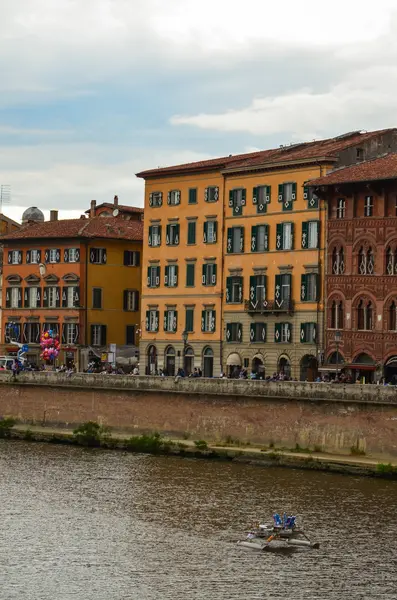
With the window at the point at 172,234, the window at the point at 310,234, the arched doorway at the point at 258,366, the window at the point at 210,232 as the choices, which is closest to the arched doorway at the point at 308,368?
the arched doorway at the point at 258,366

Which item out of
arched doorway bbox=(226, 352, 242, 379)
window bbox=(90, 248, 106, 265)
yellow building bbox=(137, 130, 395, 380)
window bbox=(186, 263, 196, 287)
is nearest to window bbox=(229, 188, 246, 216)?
A: yellow building bbox=(137, 130, 395, 380)

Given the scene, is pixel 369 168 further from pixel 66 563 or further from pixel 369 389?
pixel 66 563

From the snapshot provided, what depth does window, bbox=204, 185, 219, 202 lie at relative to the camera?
341ft

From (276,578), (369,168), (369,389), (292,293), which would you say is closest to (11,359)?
(292,293)

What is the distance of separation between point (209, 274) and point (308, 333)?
33.7 feet

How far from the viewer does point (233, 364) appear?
4018 inches

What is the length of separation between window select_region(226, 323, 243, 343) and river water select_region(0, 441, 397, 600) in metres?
20.5

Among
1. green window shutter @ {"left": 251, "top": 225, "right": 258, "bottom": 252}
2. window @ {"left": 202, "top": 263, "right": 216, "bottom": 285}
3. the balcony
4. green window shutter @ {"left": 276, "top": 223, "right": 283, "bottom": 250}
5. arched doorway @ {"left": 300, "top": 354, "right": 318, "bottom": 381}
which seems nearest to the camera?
arched doorway @ {"left": 300, "top": 354, "right": 318, "bottom": 381}

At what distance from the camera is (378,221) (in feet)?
300

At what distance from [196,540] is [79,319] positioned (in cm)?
6105

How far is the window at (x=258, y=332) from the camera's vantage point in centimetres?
9981

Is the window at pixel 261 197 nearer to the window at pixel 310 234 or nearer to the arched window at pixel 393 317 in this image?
the window at pixel 310 234

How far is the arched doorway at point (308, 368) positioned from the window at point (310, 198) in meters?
9.04

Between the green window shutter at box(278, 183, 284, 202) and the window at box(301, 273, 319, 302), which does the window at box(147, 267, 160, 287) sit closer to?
the green window shutter at box(278, 183, 284, 202)
